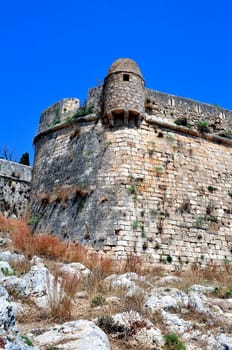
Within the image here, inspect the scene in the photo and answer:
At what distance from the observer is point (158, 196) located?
43.1ft

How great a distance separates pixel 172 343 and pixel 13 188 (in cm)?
1336

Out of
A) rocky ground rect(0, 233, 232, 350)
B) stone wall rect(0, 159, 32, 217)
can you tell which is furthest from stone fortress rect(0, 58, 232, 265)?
rocky ground rect(0, 233, 232, 350)

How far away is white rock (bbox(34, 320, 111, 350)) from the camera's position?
487 cm

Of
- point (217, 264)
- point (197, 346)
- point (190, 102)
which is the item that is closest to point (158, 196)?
point (217, 264)

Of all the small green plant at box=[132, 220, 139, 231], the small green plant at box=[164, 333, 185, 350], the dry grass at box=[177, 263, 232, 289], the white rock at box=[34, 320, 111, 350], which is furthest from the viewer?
the small green plant at box=[132, 220, 139, 231]

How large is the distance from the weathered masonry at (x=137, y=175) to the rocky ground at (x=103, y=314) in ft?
12.8

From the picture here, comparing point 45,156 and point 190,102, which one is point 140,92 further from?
point 45,156

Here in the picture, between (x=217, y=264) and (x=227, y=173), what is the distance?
3766mm

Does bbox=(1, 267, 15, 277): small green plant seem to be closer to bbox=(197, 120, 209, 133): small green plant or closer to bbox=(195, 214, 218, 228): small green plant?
bbox=(195, 214, 218, 228): small green plant

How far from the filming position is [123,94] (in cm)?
1359

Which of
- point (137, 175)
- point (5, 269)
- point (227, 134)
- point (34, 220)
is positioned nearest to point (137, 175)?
point (137, 175)

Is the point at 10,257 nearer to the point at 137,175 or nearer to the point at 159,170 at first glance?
the point at 137,175

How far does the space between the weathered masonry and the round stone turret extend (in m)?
0.03

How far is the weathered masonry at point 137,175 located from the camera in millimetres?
12508
